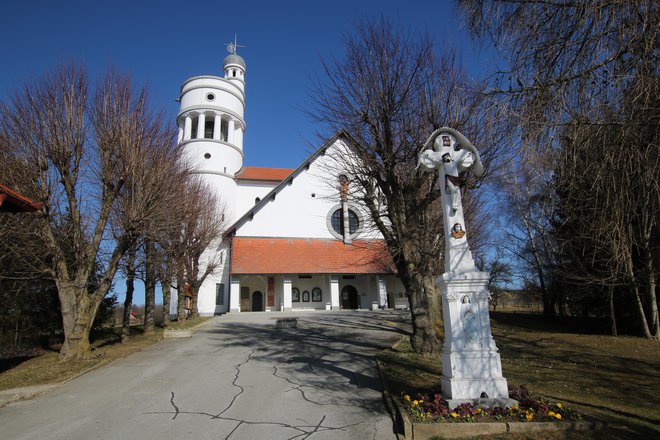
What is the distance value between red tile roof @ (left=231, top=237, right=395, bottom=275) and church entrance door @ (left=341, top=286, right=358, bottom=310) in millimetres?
3733

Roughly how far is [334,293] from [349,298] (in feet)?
11.4

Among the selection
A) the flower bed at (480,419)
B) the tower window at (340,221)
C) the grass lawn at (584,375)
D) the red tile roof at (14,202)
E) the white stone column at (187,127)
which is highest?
the white stone column at (187,127)

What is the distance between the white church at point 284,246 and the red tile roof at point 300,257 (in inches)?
2.8

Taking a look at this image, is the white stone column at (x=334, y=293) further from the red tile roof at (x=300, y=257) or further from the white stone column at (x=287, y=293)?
the white stone column at (x=287, y=293)

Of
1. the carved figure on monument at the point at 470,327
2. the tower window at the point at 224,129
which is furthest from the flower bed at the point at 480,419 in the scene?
the tower window at the point at 224,129

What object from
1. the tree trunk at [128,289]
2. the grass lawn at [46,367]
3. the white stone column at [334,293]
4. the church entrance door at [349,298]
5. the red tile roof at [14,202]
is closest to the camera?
the red tile roof at [14,202]

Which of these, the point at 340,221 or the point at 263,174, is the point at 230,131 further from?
the point at 340,221

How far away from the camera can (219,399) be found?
6.79 m

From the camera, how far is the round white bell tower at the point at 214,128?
34.6 metres

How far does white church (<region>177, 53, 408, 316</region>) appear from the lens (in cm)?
2859

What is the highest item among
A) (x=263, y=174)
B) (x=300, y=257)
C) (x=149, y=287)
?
(x=263, y=174)

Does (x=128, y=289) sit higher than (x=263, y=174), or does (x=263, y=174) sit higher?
(x=263, y=174)

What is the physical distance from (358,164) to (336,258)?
62.9 ft

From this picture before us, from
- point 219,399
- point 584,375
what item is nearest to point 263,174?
point 219,399
